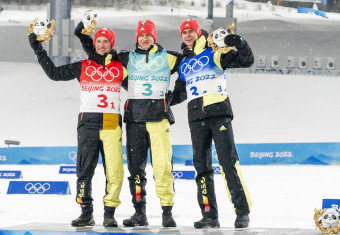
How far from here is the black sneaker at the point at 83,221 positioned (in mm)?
5055

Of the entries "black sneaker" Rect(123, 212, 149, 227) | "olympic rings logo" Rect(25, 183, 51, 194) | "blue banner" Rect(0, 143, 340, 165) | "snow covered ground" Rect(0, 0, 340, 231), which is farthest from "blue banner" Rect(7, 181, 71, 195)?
"blue banner" Rect(0, 143, 340, 165)

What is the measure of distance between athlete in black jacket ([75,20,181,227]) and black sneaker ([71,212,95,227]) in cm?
26

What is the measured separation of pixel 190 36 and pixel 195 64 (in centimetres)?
24

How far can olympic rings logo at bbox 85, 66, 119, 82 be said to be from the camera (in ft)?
17.1

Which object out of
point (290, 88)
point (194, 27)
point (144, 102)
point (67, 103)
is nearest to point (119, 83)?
point (144, 102)

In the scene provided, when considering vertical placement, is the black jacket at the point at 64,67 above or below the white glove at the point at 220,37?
below

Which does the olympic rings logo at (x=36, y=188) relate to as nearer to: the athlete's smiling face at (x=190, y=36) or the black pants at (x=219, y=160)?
the black pants at (x=219, y=160)

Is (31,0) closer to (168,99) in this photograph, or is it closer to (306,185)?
(306,185)

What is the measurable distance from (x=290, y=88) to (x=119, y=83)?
13.1 m

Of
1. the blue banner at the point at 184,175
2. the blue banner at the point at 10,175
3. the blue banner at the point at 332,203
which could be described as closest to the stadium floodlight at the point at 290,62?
the blue banner at the point at 184,175

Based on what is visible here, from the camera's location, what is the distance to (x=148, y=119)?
5125 millimetres

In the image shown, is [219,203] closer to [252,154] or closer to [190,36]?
[190,36]

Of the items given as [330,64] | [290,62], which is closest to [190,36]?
[290,62]

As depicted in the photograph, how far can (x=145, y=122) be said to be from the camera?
5.14m
